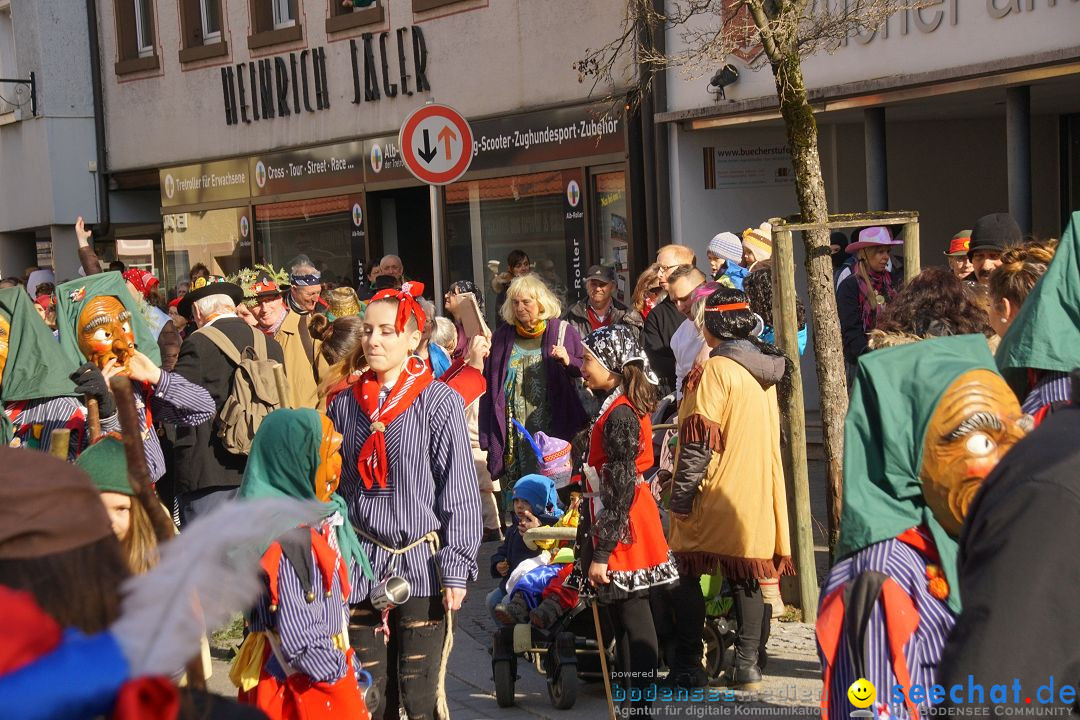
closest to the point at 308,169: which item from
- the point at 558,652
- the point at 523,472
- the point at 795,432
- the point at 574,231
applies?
the point at 574,231

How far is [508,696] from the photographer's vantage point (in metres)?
6.34

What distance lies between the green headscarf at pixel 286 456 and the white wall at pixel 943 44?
7.08m

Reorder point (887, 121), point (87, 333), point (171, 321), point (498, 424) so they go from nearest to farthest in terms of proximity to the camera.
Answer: point (87, 333) → point (498, 424) → point (171, 321) → point (887, 121)

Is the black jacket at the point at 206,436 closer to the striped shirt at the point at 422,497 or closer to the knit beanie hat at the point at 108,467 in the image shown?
the striped shirt at the point at 422,497

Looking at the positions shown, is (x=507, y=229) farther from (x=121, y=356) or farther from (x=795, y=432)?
(x=121, y=356)

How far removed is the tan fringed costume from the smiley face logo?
3114mm

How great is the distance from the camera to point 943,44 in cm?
1126

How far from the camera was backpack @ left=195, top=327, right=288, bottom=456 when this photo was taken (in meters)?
6.96

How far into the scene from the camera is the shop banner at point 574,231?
1525 centimetres

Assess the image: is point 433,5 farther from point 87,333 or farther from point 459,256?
point 87,333

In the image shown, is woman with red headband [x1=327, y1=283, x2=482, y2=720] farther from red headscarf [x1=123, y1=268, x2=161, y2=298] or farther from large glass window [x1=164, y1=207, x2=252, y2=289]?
large glass window [x1=164, y1=207, x2=252, y2=289]

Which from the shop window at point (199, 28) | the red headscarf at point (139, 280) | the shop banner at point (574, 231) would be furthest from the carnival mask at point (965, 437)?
the shop window at point (199, 28)

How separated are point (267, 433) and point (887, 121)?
10997 mm

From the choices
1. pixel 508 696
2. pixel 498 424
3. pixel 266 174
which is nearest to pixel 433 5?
pixel 266 174
